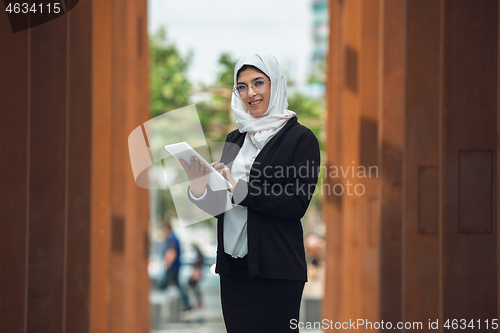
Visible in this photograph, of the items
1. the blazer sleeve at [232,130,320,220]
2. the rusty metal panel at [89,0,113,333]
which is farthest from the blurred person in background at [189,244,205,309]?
the blazer sleeve at [232,130,320,220]

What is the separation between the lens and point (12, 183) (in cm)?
333

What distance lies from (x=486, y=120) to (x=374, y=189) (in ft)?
8.97

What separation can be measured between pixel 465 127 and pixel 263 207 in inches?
73.7

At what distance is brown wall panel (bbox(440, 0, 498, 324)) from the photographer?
3.37 metres

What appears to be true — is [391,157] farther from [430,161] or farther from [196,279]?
[196,279]

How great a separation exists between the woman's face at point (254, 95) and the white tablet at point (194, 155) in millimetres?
291

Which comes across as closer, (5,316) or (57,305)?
(5,316)

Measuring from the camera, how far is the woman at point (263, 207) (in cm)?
205

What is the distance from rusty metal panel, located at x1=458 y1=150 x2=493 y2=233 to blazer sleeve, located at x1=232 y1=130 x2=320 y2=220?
65.0 inches

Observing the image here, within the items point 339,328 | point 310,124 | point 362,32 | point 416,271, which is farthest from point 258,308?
point 310,124

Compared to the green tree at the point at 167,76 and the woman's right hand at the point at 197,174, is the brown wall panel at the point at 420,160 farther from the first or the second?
the green tree at the point at 167,76

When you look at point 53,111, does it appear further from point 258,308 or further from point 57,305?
point 258,308

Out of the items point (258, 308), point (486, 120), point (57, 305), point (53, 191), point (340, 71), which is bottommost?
point (57, 305)

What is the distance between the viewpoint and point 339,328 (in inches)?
287
